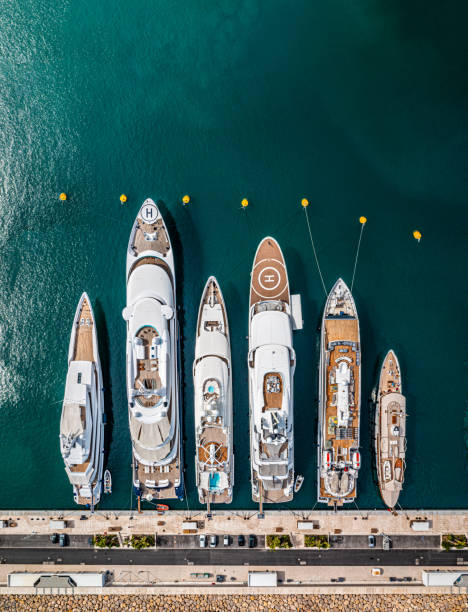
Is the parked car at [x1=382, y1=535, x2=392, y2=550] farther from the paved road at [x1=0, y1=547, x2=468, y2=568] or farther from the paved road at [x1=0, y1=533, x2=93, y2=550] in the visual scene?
the paved road at [x1=0, y1=533, x2=93, y2=550]

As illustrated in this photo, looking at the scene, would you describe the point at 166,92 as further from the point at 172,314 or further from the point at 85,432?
the point at 85,432

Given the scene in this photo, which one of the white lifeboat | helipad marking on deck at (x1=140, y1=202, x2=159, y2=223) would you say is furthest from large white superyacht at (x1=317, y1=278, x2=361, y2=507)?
helipad marking on deck at (x1=140, y1=202, x2=159, y2=223)

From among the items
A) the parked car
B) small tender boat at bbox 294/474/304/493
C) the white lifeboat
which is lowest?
the parked car

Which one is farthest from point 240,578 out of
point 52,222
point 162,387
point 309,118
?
point 309,118

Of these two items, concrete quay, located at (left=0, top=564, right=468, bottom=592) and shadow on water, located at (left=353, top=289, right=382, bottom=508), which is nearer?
concrete quay, located at (left=0, top=564, right=468, bottom=592)

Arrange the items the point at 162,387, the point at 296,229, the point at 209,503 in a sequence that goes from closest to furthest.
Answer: the point at 162,387, the point at 209,503, the point at 296,229

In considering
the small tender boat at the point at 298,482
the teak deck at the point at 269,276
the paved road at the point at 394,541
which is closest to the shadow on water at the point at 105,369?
the teak deck at the point at 269,276

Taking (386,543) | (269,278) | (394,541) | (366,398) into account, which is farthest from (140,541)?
(269,278)

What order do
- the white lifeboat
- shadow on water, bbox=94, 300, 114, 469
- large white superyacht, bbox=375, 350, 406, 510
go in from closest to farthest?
the white lifeboat, large white superyacht, bbox=375, 350, 406, 510, shadow on water, bbox=94, 300, 114, 469
